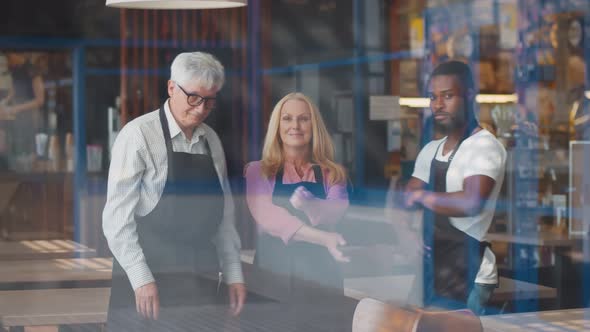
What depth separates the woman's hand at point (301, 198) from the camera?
12.8 feet

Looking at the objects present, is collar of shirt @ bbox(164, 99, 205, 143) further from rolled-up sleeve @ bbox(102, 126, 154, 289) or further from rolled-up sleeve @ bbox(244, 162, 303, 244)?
rolled-up sleeve @ bbox(244, 162, 303, 244)

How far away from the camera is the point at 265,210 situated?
13.1ft

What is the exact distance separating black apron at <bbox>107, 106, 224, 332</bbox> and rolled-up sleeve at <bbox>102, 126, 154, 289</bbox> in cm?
3

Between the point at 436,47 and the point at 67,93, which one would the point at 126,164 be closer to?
the point at 67,93

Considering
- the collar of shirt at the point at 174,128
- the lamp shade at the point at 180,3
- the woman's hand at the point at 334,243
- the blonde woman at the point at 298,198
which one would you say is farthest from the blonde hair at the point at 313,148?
the lamp shade at the point at 180,3

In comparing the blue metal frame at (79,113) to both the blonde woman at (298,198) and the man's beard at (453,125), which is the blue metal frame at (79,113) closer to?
the blonde woman at (298,198)

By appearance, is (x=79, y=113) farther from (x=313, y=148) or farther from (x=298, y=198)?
(x=313, y=148)

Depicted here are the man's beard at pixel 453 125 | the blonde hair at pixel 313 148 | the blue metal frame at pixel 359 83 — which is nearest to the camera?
the blonde hair at pixel 313 148

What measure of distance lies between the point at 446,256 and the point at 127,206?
1850 millimetres

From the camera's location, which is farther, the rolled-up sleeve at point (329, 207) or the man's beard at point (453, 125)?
the man's beard at point (453, 125)

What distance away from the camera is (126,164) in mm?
3482

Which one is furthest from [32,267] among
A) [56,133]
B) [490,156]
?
[490,156]

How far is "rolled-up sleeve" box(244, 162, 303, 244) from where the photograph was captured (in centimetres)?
389

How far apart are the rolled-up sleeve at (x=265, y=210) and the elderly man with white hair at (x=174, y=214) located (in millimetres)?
207
